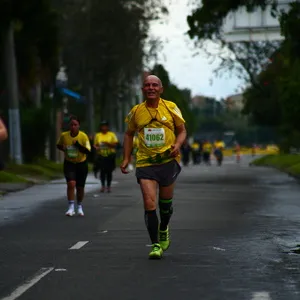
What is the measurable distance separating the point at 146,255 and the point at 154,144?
128cm

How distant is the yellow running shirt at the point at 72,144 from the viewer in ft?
68.1

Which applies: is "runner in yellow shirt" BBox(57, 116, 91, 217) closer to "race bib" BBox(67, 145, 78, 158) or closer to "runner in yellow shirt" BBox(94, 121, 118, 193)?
"race bib" BBox(67, 145, 78, 158)

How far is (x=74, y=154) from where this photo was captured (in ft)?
68.3

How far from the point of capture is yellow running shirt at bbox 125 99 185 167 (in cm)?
1327

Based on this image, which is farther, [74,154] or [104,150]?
[104,150]

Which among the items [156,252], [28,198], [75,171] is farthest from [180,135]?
[28,198]

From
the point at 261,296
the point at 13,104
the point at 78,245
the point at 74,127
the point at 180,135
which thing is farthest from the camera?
the point at 13,104

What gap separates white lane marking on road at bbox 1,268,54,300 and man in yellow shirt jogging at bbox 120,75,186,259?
1630 millimetres

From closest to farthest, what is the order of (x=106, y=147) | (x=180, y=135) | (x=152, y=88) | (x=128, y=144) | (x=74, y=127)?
(x=152, y=88), (x=180, y=135), (x=128, y=144), (x=74, y=127), (x=106, y=147)

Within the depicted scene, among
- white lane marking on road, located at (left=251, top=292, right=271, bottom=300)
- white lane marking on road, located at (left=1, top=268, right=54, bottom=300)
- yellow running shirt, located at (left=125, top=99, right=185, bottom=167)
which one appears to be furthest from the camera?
yellow running shirt, located at (left=125, top=99, right=185, bottom=167)

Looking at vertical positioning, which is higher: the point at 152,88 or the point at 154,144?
the point at 152,88

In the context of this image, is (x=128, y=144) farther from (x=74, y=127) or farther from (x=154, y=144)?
(x=74, y=127)

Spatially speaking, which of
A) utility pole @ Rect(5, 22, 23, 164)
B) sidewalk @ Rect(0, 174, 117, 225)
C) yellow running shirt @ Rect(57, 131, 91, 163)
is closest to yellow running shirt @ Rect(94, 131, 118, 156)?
sidewalk @ Rect(0, 174, 117, 225)

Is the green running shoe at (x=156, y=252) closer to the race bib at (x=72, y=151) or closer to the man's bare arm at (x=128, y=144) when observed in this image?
the man's bare arm at (x=128, y=144)
